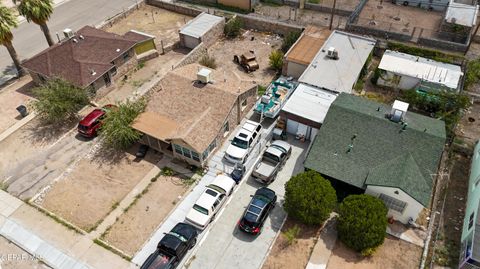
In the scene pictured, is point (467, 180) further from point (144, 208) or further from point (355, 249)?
point (144, 208)

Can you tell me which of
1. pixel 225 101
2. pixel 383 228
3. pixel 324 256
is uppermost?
pixel 225 101

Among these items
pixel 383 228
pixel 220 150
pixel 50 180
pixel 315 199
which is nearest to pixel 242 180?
pixel 220 150

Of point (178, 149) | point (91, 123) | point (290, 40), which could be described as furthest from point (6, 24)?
point (290, 40)

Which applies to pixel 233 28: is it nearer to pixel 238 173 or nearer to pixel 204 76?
pixel 204 76

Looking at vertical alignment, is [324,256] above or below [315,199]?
below

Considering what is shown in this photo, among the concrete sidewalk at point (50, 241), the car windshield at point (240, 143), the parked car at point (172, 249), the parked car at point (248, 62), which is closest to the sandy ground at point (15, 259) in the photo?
the concrete sidewalk at point (50, 241)

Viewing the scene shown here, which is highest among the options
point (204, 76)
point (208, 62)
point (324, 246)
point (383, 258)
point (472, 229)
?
point (204, 76)
